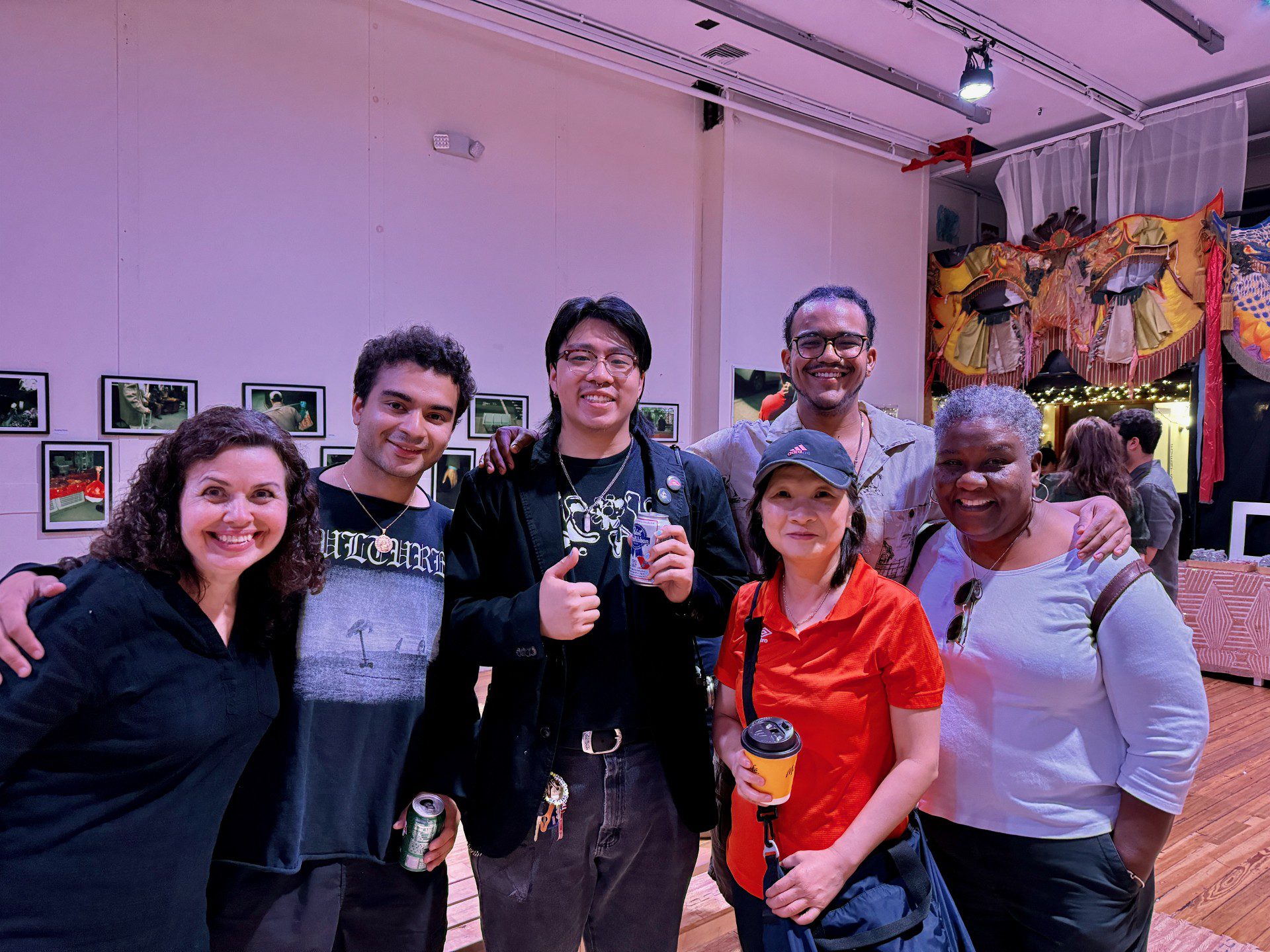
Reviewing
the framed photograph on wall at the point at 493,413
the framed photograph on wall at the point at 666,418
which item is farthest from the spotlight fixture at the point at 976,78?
the framed photograph on wall at the point at 493,413

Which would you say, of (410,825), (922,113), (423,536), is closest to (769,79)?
(922,113)

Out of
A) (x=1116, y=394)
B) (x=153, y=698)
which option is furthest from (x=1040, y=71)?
(x=153, y=698)

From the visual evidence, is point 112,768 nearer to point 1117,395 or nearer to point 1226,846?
point 1226,846

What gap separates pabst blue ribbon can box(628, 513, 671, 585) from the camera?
1517 millimetres

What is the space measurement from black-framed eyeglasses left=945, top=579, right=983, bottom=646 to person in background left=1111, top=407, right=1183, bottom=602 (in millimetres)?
3826

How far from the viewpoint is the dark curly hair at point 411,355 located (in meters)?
1.77

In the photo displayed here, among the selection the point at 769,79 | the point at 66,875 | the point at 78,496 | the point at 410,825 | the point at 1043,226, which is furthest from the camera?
the point at 1043,226

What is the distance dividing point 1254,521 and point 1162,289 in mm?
2300

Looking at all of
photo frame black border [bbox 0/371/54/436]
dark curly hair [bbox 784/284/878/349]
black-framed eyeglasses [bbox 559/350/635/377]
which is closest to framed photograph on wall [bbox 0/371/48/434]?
photo frame black border [bbox 0/371/54/436]

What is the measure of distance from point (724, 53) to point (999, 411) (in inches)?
220

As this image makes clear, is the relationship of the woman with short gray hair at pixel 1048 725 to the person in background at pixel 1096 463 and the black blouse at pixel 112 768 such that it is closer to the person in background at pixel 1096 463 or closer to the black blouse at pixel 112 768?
the black blouse at pixel 112 768

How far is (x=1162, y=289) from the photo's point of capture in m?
7.16

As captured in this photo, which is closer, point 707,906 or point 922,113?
point 707,906

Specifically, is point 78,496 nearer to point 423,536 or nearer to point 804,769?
point 423,536
